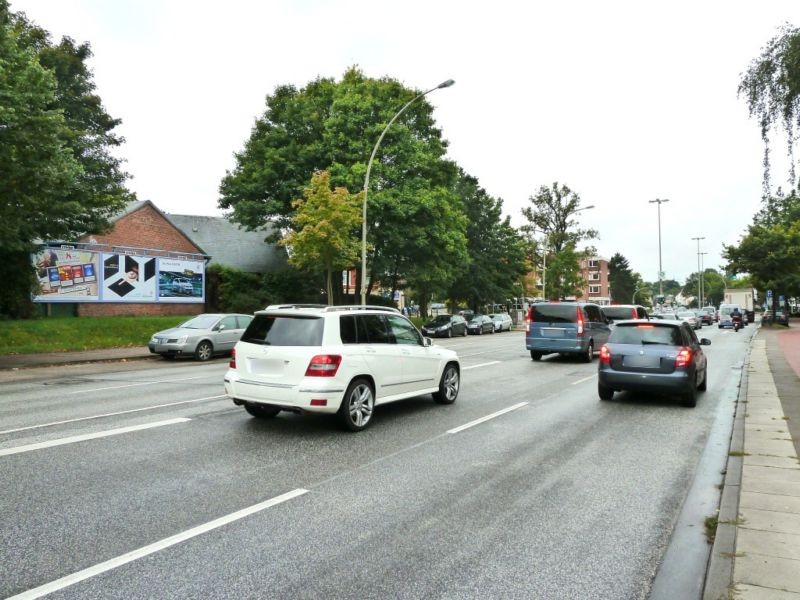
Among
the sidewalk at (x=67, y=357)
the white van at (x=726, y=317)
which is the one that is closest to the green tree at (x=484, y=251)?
the white van at (x=726, y=317)

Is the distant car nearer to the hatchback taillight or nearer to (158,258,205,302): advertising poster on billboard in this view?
(158,258,205,302): advertising poster on billboard

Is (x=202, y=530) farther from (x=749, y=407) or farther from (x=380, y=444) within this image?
(x=749, y=407)

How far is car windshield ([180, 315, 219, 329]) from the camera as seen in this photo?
19531 millimetres

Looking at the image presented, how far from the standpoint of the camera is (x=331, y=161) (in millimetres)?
31406

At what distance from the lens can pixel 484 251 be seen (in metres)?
47.5

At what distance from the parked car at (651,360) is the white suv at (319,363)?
413 centimetres

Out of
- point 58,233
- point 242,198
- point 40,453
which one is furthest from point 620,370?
point 242,198

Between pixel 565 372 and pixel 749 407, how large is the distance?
5625 mm

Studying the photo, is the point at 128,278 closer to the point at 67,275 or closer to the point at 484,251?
the point at 67,275

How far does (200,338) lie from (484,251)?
1264 inches

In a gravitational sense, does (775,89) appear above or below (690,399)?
above

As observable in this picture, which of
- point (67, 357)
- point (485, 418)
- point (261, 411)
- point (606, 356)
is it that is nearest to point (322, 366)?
point (261, 411)

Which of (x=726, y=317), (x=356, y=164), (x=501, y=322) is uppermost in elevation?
(x=356, y=164)

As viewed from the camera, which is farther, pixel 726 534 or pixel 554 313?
pixel 554 313
